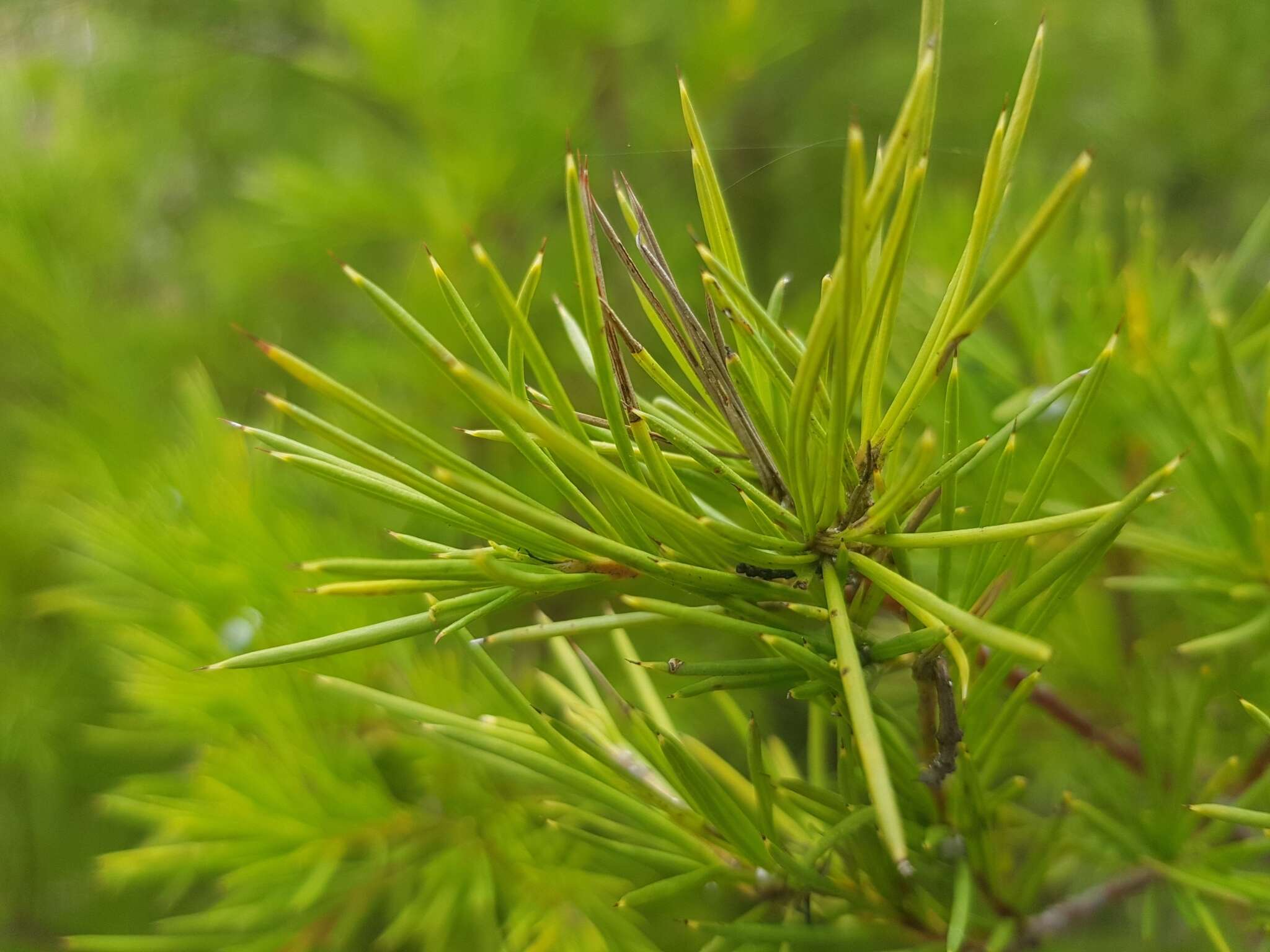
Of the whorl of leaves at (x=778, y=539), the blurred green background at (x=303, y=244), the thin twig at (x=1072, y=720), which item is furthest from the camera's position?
the blurred green background at (x=303, y=244)

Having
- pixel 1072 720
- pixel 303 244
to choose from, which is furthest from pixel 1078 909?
pixel 303 244

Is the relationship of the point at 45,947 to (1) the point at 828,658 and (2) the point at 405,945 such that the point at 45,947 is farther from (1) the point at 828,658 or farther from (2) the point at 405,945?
(1) the point at 828,658

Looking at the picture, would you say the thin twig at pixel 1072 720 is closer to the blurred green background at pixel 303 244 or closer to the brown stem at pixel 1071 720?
the brown stem at pixel 1071 720

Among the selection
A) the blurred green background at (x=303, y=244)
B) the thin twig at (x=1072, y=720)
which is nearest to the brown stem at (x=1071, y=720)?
the thin twig at (x=1072, y=720)

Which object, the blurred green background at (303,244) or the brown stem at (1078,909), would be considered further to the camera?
the blurred green background at (303,244)

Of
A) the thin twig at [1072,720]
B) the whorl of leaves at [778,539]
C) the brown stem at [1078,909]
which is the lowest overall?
the brown stem at [1078,909]

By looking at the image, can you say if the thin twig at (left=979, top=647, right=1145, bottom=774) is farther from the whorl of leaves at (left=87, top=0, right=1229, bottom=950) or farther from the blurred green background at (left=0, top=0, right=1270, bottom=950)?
the blurred green background at (left=0, top=0, right=1270, bottom=950)

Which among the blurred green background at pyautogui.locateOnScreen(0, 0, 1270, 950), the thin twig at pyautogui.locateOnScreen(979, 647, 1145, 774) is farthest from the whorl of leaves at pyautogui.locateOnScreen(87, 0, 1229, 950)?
the blurred green background at pyautogui.locateOnScreen(0, 0, 1270, 950)

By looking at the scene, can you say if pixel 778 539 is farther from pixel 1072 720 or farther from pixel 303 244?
pixel 303 244

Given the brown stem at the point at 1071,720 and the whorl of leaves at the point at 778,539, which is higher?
the whorl of leaves at the point at 778,539
